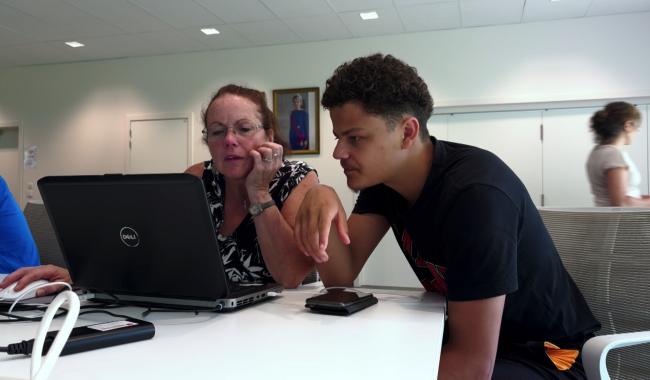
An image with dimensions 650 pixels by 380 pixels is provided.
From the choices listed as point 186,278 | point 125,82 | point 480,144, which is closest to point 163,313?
point 186,278

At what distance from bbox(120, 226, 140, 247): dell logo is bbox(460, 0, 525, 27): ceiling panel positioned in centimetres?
375

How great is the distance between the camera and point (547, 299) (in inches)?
42.0

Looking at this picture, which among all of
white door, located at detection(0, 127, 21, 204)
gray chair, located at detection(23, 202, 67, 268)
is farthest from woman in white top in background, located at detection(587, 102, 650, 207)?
white door, located at detection(0, 127, 21, 204)

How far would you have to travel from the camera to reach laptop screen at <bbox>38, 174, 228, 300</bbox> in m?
0.83

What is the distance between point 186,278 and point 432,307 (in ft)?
1.67

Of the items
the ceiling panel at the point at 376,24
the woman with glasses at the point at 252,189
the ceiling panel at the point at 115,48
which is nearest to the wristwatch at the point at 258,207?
the woman with glasses at the point at 252,189

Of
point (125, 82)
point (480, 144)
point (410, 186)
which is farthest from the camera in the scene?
point (125, 82)

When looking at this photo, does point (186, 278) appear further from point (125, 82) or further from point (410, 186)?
point (125, 82)

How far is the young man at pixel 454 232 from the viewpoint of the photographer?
900 mm

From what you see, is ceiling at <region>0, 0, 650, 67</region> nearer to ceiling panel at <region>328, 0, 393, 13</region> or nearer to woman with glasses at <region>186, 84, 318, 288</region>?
ceiling panel at <region>328, 0, 393, 13</region>

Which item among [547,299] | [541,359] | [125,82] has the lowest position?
[541,359]

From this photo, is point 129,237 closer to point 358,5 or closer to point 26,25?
point 358,5

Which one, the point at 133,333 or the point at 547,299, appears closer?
the point at 133,333

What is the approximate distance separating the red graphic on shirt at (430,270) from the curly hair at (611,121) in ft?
7.18
